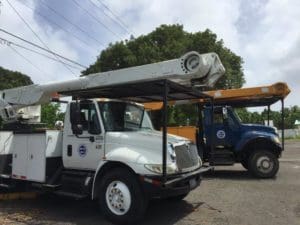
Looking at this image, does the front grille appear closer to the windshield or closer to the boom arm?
the windshield

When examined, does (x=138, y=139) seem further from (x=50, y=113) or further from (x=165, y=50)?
(x=165, y=50)

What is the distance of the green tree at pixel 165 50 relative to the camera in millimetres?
34625

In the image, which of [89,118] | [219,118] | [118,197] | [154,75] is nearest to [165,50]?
[219,118]

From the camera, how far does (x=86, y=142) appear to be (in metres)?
9.09

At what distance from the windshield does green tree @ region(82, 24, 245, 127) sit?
23791 mm

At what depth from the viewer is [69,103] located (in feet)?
31.4

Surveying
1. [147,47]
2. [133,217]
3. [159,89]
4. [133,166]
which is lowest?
[133,217]

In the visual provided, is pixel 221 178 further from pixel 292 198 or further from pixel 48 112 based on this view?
pixel 48 112

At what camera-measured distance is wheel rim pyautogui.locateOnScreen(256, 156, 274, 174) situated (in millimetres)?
14305

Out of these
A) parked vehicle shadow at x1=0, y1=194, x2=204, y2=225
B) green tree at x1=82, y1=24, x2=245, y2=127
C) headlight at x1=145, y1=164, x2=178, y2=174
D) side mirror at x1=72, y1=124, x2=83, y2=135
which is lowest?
parked vehicle shadow at x1=0, y1=194, x2=204, y2=225

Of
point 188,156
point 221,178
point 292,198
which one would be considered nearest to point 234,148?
point 221,178

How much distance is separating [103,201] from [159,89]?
258 centimetres

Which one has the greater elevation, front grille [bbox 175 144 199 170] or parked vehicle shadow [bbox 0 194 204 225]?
front grille [bbox 175 144 199 170]

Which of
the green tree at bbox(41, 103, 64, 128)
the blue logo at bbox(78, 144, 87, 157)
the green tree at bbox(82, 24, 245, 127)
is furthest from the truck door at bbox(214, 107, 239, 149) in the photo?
the green tree at bbox(82, 24, 245, 127)
